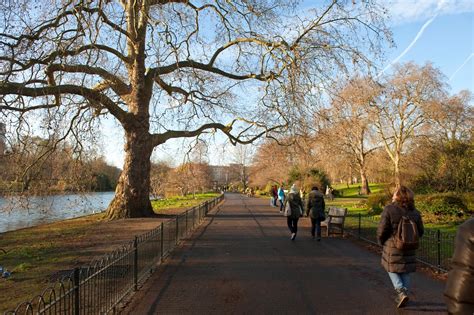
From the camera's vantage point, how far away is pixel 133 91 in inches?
801

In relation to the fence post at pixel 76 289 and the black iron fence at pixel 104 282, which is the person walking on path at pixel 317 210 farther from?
the fence post at pixel 76 289

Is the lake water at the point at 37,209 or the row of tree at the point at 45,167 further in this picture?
the lake water at the point at 37,209

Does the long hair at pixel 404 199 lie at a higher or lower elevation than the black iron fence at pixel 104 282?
higher

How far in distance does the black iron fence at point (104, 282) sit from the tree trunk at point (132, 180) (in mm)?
11427

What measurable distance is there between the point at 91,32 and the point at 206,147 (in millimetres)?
12641

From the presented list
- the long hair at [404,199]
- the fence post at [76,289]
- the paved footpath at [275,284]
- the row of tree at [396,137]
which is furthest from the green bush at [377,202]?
the fence post at [76,289]

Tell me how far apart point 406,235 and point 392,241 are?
24 centimetres

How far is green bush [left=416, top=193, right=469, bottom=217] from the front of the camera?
18812mm

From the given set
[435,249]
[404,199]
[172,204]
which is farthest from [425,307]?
[172,204]

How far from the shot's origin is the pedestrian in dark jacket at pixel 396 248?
6.46m

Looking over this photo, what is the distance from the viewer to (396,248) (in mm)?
6469

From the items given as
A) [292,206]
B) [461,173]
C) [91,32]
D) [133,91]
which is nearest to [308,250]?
[292,206]

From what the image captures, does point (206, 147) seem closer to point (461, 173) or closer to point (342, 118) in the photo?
point (342, 118)

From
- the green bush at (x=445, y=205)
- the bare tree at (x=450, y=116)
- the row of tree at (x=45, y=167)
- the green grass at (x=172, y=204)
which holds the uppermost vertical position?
the bare tree at (x=450, y=116)
